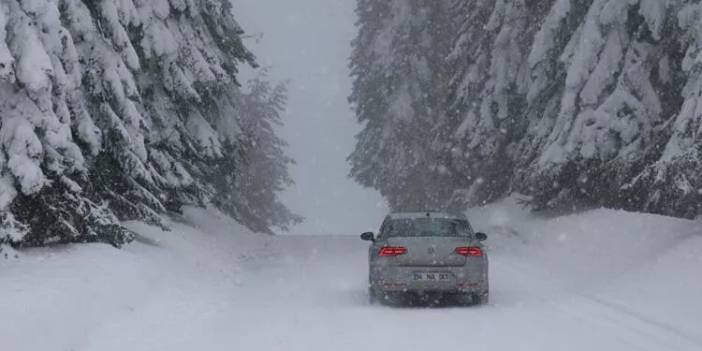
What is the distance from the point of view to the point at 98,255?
15445 mm

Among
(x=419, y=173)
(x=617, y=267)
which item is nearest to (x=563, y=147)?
(x=617, y=267)

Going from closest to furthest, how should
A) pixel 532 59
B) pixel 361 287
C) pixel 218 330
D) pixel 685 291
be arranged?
pixel 218 330, pixel 685 291, pixel 361 287, pixel 532 59

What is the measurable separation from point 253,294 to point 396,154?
27.8 m

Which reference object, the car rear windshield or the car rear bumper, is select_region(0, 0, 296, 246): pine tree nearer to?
the car rear windshield

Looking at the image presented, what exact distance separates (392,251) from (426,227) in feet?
4.08

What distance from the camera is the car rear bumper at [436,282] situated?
1498cm

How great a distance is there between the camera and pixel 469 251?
49.7 ft

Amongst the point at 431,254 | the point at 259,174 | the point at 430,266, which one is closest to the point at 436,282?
the point at 430,266

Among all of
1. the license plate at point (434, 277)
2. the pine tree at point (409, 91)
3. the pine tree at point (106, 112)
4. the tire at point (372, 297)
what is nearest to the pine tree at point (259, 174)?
the pine tree at point (409, 91)

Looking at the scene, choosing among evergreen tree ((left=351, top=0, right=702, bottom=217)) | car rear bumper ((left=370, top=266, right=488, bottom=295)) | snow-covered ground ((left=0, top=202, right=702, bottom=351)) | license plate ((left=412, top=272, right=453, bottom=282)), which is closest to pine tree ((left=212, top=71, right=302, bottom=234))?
evergreen tree ((left=351, top=0, right=702, bottom=217))

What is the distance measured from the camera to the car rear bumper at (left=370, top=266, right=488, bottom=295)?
15.0m

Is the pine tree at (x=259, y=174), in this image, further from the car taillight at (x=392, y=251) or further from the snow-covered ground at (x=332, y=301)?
the car taillight at (x=392, y=251)

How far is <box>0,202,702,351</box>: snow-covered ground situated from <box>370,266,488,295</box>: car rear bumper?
14.2 inches

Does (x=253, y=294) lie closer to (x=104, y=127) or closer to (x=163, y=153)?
(x=104, y=127)
